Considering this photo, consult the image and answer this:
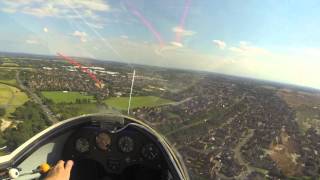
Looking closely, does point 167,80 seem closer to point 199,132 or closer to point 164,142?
point 164,142

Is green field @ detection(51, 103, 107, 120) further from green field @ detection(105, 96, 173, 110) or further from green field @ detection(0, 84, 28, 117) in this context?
green field @ detection(0, 84, 28, 117)

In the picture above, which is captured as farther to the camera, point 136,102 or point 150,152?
point 136,102

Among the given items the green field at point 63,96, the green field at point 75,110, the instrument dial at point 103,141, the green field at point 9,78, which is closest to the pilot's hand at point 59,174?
the green field at point 75,110

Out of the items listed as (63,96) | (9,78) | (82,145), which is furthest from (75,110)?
(9,78)

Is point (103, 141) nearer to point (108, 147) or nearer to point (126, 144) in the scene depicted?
point (108, 147)

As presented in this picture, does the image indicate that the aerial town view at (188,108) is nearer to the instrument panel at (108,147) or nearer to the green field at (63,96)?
the green field at (63,96)

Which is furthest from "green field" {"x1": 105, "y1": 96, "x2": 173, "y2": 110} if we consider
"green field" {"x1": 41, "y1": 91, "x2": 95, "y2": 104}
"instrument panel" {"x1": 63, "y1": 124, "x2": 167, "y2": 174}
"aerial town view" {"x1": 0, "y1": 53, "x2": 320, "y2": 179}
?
"green field" {"x1": 41, "y1": 91, "x2": 95, "y2": 104}
